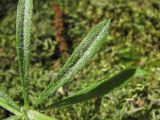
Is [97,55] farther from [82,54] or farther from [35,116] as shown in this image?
[35,116]

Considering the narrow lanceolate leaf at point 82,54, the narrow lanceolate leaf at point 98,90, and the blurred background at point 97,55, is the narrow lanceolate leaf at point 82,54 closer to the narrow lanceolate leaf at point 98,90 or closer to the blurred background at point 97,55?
the narrow lanceolate leaf at point 98,90

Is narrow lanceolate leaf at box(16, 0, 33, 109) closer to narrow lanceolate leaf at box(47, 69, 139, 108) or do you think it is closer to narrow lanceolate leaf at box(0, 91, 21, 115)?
narrow lanceolate leaf at box(0, 91, 21, 115)

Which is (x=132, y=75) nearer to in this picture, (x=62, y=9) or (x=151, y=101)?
(x=151, y=101)

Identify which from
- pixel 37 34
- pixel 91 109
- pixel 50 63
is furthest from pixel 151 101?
pixel 37 34

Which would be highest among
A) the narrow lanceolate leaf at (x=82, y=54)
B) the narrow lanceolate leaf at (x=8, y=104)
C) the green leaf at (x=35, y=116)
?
the narrow lanceolate leaf at (x=82, y=54)

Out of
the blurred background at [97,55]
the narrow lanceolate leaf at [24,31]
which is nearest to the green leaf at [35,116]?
the narrow lanceolate leaf at [24,31]

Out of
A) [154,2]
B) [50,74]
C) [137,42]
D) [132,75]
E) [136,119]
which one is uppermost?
[154,2]
